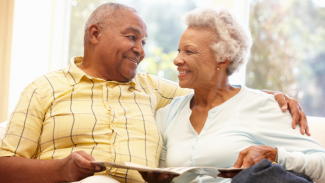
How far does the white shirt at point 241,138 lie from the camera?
125 centimetres

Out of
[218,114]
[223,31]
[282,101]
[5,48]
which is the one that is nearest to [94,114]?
[218,114]

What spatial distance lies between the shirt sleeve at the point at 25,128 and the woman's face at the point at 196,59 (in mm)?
717

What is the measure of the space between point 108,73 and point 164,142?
493 mm

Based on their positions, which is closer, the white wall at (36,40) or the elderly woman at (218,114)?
the elderly woman at (218,114)

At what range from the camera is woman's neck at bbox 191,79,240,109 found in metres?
1.60

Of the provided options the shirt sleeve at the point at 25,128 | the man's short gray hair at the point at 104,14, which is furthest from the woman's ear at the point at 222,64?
the shirt sleeve at the point at 25,128

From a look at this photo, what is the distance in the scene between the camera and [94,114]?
4.90 feet

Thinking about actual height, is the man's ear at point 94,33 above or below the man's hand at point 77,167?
above

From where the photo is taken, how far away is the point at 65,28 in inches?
117

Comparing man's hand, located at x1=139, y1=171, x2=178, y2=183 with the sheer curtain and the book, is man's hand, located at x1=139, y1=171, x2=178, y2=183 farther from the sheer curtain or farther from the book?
the sheer curtain

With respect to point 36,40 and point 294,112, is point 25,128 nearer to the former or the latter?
point 294,112

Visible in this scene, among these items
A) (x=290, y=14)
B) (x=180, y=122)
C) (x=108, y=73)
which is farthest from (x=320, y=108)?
(x=108, y=73)

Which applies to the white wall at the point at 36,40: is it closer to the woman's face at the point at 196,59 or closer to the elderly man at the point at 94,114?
the elderly man at the point at 94,114

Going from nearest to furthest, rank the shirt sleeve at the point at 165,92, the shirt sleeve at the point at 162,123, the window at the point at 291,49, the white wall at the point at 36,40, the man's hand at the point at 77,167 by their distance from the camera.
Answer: the man's hand at the point at 77,167, the shirt sleeve at the point at 162,123, the shirt sleeve at the point at 165,92, the window at the point at 291,49, the white wall at the point at 36,40
